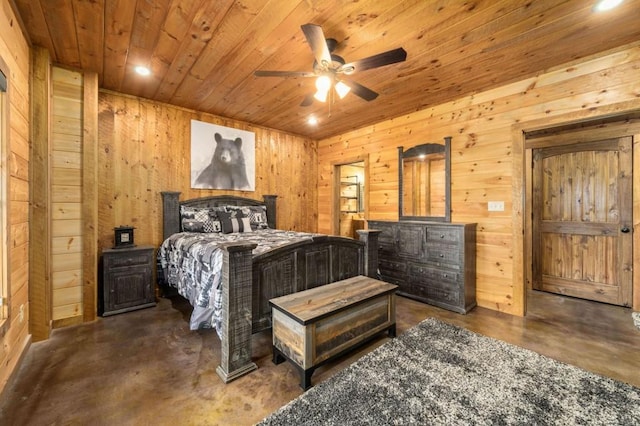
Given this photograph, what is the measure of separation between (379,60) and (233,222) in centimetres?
276

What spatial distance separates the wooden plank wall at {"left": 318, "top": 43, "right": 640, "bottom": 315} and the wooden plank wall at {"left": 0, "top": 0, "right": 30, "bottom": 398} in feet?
13.4

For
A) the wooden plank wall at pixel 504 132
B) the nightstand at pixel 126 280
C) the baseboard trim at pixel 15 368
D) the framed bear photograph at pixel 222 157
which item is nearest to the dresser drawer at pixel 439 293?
the wooden plank wall at pixel 504 132

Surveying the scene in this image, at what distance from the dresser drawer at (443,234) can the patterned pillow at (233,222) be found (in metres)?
2.47

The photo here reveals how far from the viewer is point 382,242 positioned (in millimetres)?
3896

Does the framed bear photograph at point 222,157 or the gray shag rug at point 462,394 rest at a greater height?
the framed bear photograph at point 222,157

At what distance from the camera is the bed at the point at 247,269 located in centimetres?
191

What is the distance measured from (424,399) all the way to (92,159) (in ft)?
11.7

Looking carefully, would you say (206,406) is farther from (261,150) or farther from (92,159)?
(261,150)

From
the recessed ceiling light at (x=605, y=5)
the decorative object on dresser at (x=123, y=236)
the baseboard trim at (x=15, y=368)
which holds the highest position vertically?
the recessed ceiling light at (x=605, y=5)

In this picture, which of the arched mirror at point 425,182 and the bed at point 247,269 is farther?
the arched mirror at point 425,182

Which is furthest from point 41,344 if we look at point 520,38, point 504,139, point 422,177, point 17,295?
point 504,139

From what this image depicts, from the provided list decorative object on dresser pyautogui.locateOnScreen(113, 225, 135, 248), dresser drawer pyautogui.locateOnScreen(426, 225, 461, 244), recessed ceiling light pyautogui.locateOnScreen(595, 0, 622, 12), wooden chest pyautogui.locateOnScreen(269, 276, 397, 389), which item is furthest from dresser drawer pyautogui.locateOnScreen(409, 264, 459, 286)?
decorative object on dresser pyautogui.locateOnScreen(113, 225, 135, 248)

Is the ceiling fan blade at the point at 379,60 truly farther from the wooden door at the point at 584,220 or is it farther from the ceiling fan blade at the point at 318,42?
the wooden door at the point at 584,220

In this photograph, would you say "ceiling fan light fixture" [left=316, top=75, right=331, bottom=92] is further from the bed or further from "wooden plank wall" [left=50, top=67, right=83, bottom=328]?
"wooden plank wall" [left=50, top=67, right=83, bottom=328]
